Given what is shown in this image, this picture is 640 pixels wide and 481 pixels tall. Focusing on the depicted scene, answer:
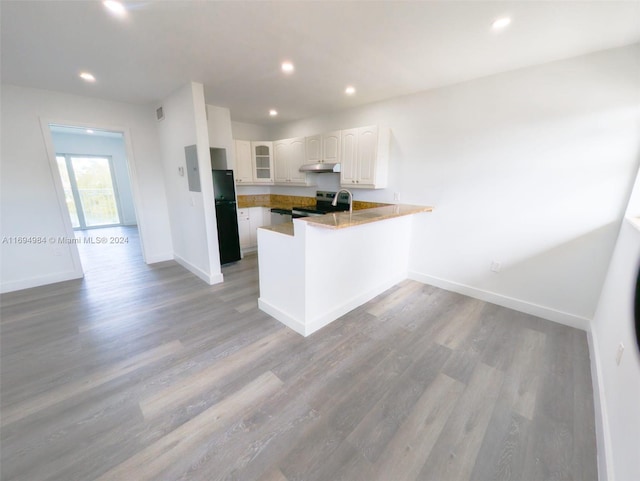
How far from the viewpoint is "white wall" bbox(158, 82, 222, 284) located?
308 centimetres

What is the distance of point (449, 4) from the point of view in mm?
1596

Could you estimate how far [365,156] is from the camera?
3.57 m

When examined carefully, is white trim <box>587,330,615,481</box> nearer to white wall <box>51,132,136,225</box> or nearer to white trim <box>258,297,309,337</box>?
white trim <box>258,297,309,337</box>

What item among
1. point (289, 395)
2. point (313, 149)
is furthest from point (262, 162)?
point (289, 395)

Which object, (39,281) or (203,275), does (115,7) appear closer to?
(203,275)

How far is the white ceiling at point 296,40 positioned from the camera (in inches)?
65.2

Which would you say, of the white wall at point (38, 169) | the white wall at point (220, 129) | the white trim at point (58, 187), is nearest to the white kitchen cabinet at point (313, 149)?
the white wall at point (220, 129)

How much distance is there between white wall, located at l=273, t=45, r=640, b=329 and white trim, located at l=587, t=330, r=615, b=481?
83 centimetres

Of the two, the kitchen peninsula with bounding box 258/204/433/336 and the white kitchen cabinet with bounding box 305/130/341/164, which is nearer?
the kitchen peninsula with bounding box 258/204/433/336

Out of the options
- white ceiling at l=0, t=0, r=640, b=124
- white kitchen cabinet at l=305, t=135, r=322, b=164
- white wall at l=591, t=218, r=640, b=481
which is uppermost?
white ceiling at l=0, t=0, r=640, b=124

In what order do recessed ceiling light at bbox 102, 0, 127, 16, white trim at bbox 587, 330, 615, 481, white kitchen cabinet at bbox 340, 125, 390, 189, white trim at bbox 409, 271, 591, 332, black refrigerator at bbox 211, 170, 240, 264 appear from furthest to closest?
black refrigerator at bbox 211, 170, 240, 264
white kitchen cabinet at bbox 340, 125, 390, 189
white trim at bbox 409, 271, 591, 332
recessed ceiling light at bbox 102, 0, 127, 16
white trim at bbox 587, 330, 615, 481

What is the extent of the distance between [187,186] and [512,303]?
14.6 feet

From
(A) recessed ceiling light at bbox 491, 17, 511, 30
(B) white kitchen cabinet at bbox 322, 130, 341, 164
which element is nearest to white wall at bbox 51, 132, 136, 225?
(B) white kitchen cabinet at bbox 322, 130, 341, 164

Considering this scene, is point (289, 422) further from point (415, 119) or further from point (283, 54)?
point (415, 119)
